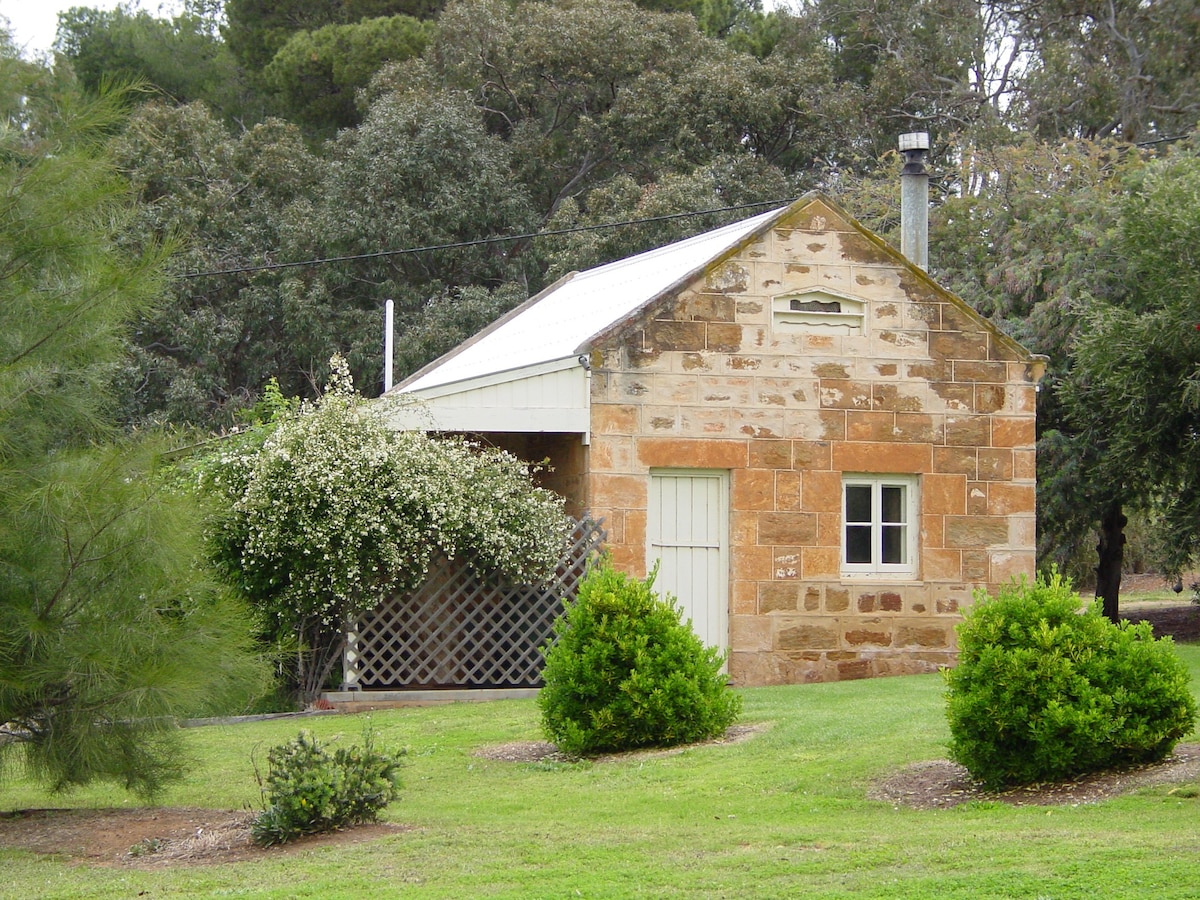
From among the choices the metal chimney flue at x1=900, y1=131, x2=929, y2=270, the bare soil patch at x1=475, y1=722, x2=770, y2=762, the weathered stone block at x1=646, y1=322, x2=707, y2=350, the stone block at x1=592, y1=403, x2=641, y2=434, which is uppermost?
the metal chimney flue at x1=900, y1=131, x2=929, y2=270

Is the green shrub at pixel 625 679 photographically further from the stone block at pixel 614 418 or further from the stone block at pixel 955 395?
the stone block at pixel 955 395

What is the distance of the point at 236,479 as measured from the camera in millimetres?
14289

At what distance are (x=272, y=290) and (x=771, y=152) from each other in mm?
11509

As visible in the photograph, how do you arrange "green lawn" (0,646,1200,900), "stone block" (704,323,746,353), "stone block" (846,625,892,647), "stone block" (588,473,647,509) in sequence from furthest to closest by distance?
"stone block" (846,625,892,647) < "stone block" (704,323,746,353) < "stone block" (588,473,647,509) < "green lawn" (0,646,1200,900)

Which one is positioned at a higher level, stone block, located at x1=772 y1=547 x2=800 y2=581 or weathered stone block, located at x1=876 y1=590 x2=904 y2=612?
stone block, located at x1=772 y1=547 x2=800 y2=581

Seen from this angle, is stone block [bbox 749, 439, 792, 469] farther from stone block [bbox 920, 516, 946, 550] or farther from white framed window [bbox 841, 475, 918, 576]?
stone block [bbox 920, 516, 946, 550]

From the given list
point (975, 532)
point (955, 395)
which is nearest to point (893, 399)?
point (955, 395)

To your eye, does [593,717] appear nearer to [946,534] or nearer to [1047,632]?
[1047,632]

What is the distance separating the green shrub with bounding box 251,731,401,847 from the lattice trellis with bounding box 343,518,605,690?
5.86 metres

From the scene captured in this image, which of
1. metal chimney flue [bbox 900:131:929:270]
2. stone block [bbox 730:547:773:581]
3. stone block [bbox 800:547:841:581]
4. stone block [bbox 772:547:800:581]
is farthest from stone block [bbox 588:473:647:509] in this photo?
metal chimney flue [bbox 900:131:929:270]

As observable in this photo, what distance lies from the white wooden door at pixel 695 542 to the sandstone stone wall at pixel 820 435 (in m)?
0.17

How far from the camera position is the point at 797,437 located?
1555cm

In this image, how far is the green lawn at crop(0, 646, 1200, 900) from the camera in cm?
668

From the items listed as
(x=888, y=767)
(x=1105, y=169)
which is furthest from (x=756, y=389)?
(x=1105, y=169)
